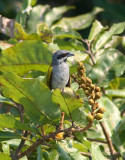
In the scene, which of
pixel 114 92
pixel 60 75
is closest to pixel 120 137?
pixel 114 92

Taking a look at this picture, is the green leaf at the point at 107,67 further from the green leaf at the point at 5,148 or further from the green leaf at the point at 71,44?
the green leaf at the point at 5,148

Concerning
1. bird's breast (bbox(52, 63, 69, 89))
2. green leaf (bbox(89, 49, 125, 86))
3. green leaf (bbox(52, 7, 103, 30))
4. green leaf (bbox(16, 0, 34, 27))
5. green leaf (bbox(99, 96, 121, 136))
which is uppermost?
green leaf (bbox(52, 7, 103, 30))

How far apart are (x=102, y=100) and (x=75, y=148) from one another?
1.60ft

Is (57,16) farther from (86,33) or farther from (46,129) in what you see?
(46,129)

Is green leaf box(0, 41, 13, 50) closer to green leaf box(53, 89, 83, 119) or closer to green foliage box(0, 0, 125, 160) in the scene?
green foliage box(0, 0, 125, 160)

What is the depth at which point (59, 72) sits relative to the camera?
1979 millimetres

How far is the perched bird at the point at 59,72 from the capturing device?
1.92 metres

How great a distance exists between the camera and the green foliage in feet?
5.22

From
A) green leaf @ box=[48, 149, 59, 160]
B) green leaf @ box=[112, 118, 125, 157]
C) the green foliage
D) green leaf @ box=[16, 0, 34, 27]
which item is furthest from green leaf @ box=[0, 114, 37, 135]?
green leaf @ box=[16, 0, 34, 27]

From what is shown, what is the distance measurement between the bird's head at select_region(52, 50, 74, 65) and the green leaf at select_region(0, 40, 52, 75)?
0.40 feet

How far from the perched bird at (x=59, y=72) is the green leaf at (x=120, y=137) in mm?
396

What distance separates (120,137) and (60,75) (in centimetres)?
51

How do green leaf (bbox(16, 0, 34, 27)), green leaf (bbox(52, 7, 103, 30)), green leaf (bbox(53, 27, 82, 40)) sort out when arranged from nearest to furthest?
green leaf (bbox(53, 27, 82, 40))
green leaf (bbox(16, 0, 34, 27))
green leaf (bbox(52, 7, 103, 30))

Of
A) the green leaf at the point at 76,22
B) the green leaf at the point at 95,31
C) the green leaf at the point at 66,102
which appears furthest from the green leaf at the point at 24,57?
the green leaf at the point at 76,22
